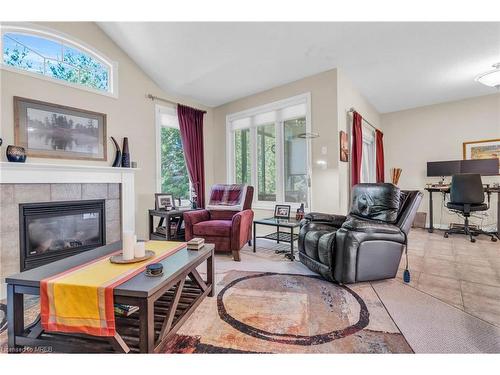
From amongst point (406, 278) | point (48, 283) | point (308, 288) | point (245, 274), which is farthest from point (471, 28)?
point (48, 283)

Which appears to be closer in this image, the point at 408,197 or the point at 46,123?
the point at 408,197

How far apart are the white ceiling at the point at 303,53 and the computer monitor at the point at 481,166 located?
1250 millimetres

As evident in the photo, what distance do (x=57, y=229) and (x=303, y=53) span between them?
3.55 meters

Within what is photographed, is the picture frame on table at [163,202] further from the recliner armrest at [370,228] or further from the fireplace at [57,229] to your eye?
the recliner armrest at [370,228]

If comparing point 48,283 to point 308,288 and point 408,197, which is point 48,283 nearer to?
point 308,288

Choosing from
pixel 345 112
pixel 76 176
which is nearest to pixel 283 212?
pixel 345 112

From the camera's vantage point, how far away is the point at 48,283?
4.23 feet

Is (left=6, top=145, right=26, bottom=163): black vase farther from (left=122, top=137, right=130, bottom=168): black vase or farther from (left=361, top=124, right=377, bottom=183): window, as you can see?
(left=361, top=124, right=377, bottom=183): window

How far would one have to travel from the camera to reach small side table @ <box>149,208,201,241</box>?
3.47 meters

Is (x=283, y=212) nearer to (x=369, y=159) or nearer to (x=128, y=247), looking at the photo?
(x=128, y=247)

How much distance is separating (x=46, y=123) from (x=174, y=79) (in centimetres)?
174

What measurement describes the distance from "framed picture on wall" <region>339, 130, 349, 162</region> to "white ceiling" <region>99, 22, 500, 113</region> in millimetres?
904

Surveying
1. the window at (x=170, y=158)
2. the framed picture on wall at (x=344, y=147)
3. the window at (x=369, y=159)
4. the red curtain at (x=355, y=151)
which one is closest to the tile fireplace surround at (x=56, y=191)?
the window at (x=170, y=158)

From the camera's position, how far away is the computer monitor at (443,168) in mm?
4785
